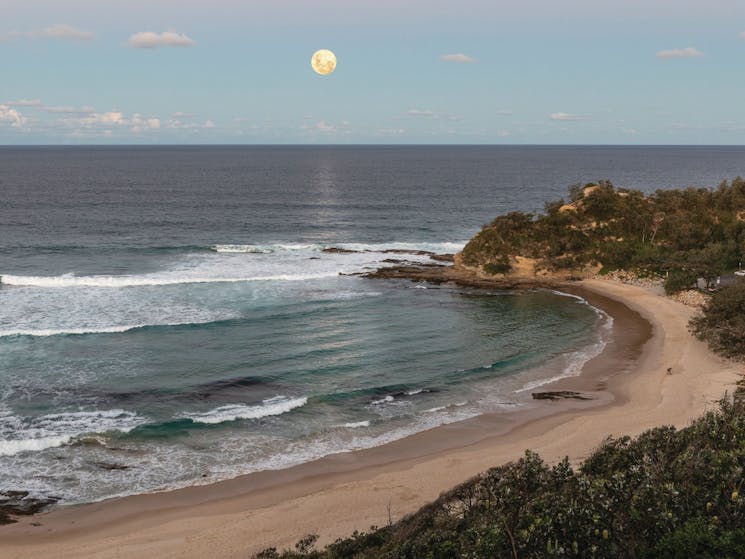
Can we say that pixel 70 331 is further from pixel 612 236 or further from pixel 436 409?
pixel 612 236

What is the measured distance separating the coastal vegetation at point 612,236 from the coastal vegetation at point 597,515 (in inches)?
1701

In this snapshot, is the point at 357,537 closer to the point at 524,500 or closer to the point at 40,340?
the point at 524,500

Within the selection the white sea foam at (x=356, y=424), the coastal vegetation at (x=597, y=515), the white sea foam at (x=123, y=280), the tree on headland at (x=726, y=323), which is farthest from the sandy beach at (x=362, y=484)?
the white sea foam at (x=123, y=280)

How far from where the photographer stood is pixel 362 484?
26.0 m

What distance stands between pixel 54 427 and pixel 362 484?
15.0 meters

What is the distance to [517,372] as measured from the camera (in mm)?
38969

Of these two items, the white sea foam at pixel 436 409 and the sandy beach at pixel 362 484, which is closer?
the sandy beach at pixel 362 484

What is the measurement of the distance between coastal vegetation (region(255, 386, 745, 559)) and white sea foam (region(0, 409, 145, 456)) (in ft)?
45.4

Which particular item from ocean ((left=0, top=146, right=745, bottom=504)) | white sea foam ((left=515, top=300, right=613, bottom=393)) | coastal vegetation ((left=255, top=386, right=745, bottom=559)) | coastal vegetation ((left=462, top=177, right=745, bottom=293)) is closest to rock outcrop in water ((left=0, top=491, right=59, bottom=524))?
ocean ((left=0, top=146, right=745, bottom=504))

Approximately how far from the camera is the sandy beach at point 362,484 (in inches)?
877

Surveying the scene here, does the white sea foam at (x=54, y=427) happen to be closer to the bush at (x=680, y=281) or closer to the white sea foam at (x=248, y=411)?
the white sea foam at (x=248, y=411)

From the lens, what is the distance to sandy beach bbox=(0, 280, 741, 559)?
73.1 ft

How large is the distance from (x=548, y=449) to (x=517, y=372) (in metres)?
10.5

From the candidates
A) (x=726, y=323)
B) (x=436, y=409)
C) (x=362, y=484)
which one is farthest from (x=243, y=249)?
(x=362, y=484)
